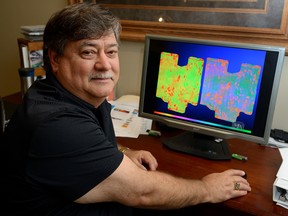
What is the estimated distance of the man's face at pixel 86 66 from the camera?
38.4 inches

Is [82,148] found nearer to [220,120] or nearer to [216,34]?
[220,120]

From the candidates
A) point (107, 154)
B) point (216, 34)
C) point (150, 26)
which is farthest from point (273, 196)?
point (150, 26)

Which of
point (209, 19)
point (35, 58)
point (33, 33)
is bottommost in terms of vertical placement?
point (35, 58)

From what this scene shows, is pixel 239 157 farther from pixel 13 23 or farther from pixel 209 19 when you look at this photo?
pixel 13 23

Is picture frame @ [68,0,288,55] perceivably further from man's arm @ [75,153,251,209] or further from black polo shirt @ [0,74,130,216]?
black polo shirt @ [0,74,130,216]

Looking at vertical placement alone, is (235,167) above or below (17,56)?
below

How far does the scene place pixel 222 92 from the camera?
3.93 ft

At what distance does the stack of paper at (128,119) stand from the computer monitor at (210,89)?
121 millimetres

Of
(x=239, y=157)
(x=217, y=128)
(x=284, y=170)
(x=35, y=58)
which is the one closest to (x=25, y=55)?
(x=35, y=58)

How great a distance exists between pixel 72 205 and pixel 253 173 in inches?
27.0

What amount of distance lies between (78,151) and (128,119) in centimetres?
75

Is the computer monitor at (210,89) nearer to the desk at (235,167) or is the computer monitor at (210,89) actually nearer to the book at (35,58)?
the desk at (235,167)

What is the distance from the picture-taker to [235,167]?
1.18 m

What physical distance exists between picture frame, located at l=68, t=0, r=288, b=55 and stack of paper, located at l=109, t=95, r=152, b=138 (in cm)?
37
